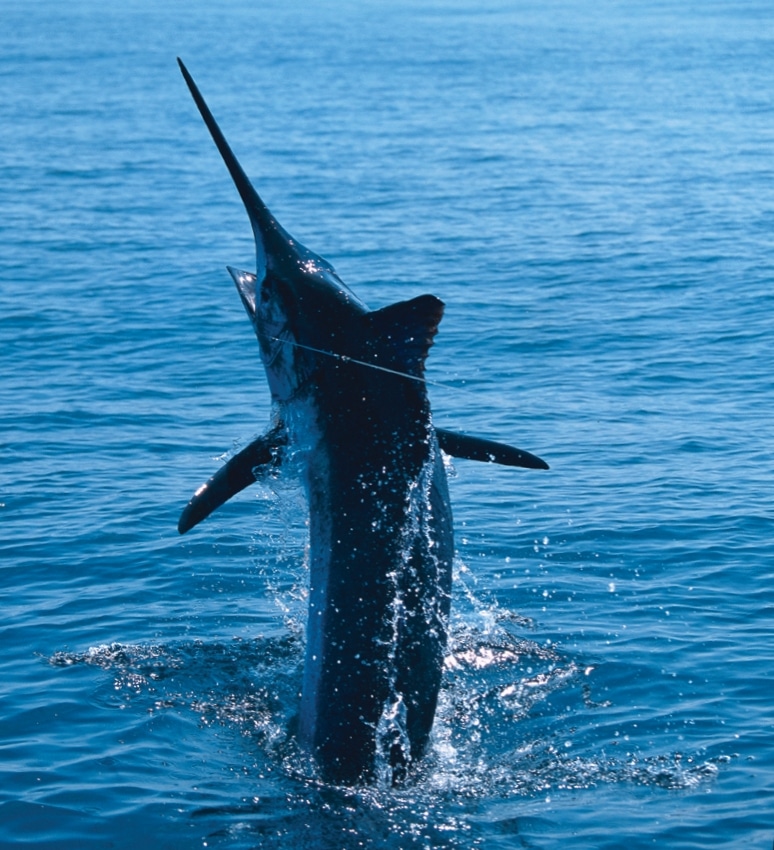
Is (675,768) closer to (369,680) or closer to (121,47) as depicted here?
(369,680)

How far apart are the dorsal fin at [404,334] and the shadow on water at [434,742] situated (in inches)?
129

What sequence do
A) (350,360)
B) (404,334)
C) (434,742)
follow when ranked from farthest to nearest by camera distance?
(434,742) < (350,360) < (404,334)

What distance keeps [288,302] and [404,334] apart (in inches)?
48.4

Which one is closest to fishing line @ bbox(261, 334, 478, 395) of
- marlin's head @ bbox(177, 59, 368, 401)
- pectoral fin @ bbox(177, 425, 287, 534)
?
marlin's head @ bbox(177, 59, 368, 401)

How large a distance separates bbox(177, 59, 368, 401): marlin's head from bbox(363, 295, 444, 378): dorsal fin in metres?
0.29

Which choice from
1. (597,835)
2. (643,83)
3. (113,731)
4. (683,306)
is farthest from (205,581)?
(643,83)

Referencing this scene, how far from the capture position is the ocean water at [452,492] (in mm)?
11992

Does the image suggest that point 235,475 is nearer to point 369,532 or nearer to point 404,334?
point 369,532

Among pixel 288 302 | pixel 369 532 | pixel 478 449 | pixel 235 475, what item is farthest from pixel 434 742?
pixel 288 302

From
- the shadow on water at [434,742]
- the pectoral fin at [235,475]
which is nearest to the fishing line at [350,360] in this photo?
the pectoral fin at [235,475]

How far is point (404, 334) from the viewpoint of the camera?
11.4m

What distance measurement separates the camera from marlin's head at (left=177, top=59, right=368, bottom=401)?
11.8 metres

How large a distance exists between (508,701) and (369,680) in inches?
109

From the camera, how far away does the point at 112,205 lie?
142ft
